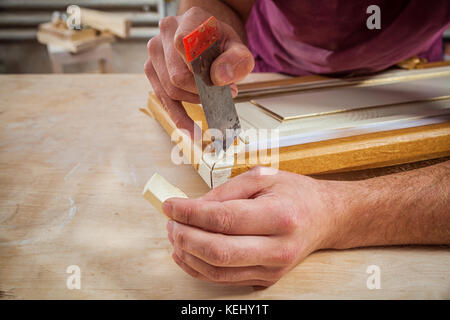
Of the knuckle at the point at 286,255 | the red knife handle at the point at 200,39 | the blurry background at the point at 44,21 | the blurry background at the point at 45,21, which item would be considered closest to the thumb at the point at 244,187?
the knuckle at the point at 286,255

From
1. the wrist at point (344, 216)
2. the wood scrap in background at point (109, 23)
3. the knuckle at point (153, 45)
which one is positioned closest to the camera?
the wrist at point (344, 216)

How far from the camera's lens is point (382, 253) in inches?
24.0

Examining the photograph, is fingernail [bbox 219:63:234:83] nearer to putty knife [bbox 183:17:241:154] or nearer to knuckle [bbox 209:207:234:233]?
putty knife [bbox 183:17:241:154]

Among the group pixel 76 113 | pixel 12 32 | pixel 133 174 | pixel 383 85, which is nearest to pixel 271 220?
pixel 133 174

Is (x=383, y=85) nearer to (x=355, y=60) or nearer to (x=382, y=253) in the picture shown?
(x=355, y=60)

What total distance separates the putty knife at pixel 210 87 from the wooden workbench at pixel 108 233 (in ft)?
0.54

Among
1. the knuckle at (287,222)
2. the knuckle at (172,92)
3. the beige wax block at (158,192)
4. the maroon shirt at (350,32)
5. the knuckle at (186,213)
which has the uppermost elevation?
the maroon shirt at (350,32)

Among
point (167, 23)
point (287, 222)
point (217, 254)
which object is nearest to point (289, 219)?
point (287, 222)

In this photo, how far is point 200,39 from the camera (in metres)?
0.57

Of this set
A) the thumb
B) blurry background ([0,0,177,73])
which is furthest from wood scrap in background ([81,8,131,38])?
the thumb

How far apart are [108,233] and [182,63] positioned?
37 centimetres

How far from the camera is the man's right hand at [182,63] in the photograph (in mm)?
618

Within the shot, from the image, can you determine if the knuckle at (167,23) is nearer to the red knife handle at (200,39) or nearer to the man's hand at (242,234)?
the red knife handle at (200,39)

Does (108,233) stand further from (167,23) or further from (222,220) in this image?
(167,23)
